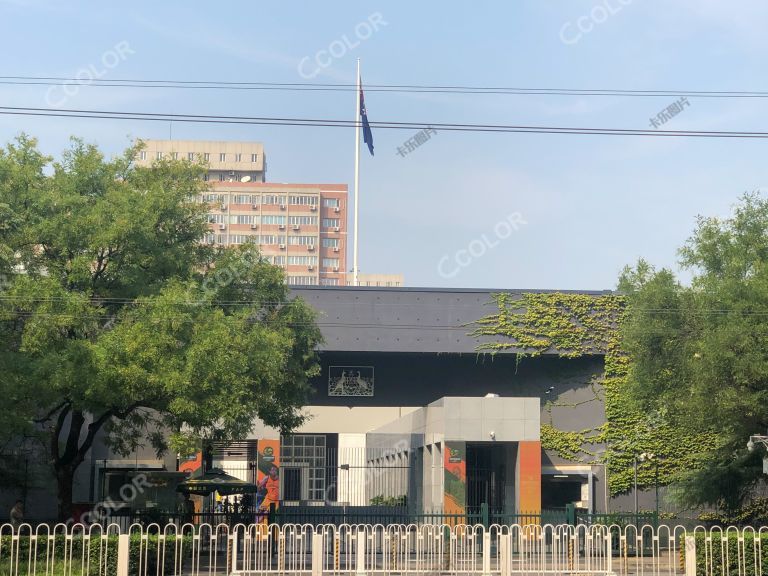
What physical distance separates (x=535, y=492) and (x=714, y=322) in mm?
10215

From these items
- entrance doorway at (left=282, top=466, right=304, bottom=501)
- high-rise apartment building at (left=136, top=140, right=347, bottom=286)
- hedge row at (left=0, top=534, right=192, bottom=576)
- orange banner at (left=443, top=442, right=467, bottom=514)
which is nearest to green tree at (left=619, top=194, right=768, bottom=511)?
orange banner at (left=443, top=442, right=467, bottom=514)

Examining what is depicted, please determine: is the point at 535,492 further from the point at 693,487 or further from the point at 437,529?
the point at 437,529

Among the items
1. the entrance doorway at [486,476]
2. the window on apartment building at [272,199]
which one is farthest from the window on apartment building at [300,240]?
the entrance doorway at [486,476]

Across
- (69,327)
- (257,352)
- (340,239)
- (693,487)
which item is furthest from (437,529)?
(340,239)

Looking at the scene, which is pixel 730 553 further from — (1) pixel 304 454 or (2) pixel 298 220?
(2) pixel 298 220

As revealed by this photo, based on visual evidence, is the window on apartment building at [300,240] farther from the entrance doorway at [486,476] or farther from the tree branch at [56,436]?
the tree branch at [56,436]

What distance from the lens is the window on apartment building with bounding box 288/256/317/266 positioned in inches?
5504

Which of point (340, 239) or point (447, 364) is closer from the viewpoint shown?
point (447, 364)

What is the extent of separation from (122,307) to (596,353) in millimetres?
20637

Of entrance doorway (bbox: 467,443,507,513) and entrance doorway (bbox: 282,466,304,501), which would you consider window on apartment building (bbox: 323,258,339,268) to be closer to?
entrance doorway (bbox: 282,466,304,501)

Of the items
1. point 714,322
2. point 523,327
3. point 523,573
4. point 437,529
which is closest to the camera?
point 523,573

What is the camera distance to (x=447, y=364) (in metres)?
43.3

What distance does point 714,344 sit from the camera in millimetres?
29453

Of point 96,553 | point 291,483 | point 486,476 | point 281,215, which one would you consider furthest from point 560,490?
point 281,215
